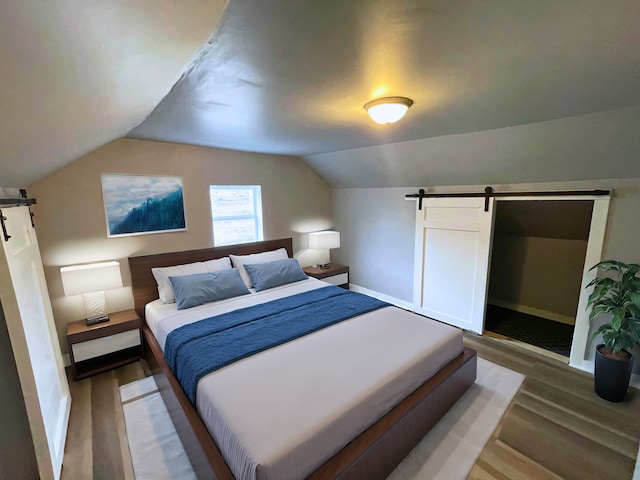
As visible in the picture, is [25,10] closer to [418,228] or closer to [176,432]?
[176,432]

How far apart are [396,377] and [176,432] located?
1.59m

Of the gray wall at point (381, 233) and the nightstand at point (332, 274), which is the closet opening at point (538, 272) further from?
the nightstand at point (332, 274)

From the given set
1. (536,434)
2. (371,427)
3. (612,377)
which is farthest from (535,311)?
(371,427)

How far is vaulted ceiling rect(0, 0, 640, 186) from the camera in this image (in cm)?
76

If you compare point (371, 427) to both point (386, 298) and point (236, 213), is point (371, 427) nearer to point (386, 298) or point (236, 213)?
point (386, 298)

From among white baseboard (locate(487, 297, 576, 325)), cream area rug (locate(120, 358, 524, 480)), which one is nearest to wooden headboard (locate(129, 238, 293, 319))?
cream area rug (locate(120, 358, 524, 480))

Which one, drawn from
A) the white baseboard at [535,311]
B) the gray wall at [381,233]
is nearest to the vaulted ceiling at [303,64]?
the gray wall at [381,233]

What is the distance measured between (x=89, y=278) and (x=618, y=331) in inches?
169

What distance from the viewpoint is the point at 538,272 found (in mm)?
3775

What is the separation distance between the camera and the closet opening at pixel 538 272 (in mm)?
3193

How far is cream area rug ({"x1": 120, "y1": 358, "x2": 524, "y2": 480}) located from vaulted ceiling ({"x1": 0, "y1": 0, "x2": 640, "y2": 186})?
1837mm

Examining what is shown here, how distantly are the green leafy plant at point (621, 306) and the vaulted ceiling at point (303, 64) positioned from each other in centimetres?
77

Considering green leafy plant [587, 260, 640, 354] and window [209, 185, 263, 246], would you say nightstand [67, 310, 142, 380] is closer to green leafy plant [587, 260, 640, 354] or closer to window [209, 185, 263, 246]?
window [209, 185, 263, 246]

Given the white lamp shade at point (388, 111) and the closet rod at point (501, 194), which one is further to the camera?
the closet rod at point (501, 194)
